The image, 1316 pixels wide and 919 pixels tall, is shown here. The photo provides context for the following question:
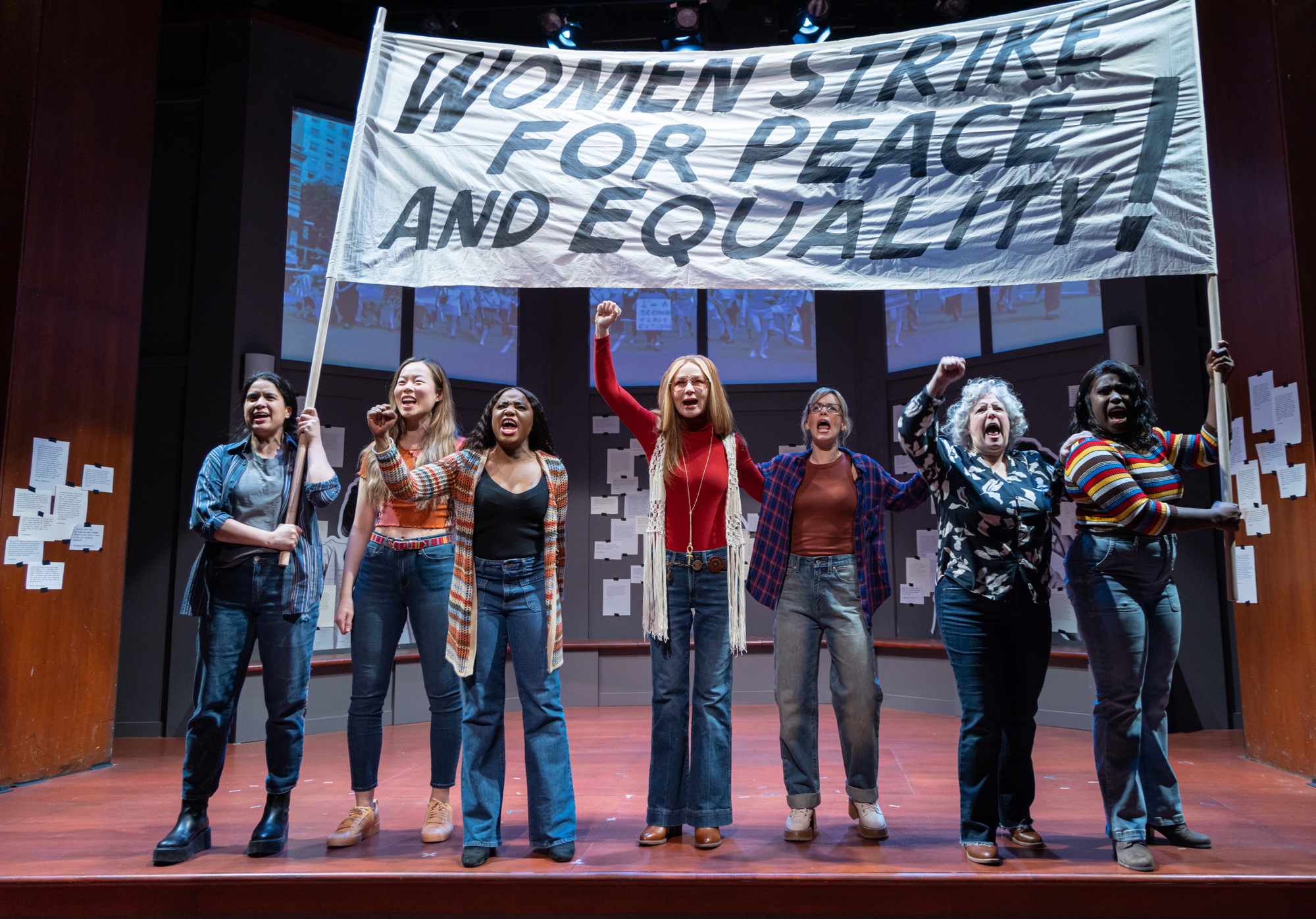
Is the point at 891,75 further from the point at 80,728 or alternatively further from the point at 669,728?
the point at 80,728

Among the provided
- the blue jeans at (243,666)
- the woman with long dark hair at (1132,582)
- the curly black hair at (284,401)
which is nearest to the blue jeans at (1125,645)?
the woman with long dark hair at (1132,582)

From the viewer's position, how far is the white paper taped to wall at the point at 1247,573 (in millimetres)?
4449

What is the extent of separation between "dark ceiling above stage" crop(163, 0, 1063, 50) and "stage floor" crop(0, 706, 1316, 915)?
504 cm

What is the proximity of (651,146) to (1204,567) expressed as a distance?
4.28 meters

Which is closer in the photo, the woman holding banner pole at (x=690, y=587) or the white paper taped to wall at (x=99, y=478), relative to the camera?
the woman holding banner pole at (x=690, y=587)

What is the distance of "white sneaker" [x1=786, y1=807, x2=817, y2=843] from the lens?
2879 millimetres

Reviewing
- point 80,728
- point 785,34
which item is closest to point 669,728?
point 80,728

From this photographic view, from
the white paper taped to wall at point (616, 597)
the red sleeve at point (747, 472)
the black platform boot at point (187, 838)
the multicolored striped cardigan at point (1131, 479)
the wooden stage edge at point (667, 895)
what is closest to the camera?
the wooden stage edge at point (667, 895)

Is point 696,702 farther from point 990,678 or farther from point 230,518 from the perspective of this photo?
point 230,518

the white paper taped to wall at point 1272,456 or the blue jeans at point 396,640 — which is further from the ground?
the white paper taped to wall at point 1272,456

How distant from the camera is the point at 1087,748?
15.5 feet

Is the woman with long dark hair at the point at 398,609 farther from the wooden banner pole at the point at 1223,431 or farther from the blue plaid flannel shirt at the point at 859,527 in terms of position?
the wooden banner pole at the point at 1223,431

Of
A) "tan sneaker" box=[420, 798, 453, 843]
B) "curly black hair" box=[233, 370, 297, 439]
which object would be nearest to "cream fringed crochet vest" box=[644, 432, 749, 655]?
"tan sneaker" box=[420, 798, 453, 843]

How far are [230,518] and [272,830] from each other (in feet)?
3.20
